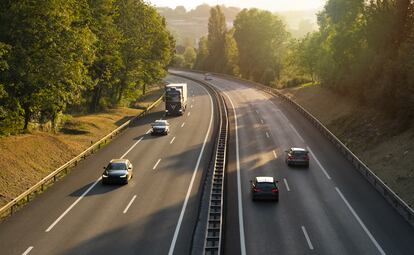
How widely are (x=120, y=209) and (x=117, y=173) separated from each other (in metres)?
5.13

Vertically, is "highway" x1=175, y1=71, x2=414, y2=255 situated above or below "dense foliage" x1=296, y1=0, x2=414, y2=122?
below

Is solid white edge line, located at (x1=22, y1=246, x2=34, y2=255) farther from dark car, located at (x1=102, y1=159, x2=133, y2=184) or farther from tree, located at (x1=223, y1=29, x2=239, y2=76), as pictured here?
tree, located at (x1=223, y1=29, x2=239, y2=76)

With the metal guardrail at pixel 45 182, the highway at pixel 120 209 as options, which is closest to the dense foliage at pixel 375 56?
the highway at pixel 120 209

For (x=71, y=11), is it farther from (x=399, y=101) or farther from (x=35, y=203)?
(x=399, y=101)

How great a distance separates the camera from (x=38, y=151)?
126ft

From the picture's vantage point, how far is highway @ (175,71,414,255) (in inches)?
945

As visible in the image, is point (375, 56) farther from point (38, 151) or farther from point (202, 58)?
point (202, 58)

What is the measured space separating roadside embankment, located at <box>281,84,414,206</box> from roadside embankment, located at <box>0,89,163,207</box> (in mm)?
24621

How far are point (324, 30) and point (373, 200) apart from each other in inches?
2792

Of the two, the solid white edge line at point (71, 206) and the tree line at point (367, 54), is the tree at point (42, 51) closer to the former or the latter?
the solid white edge line at point (71, 206)

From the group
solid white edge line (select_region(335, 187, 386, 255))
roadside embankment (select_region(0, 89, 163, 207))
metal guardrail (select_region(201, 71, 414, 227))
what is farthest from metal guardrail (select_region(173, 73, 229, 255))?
roadside embankment (select_region(0, 89, 163, 207))

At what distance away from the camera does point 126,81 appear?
241 ft

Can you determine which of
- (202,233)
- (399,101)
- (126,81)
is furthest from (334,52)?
(202,233)

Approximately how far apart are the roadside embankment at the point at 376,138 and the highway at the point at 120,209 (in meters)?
13.6
